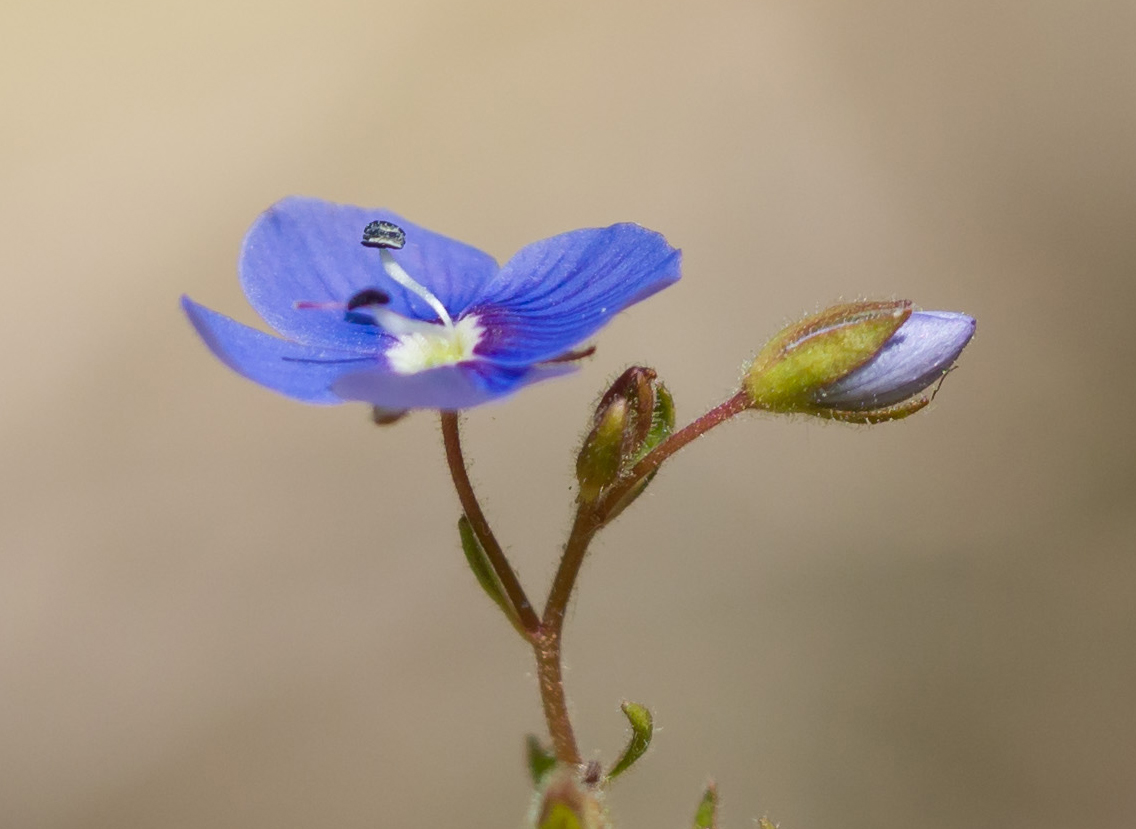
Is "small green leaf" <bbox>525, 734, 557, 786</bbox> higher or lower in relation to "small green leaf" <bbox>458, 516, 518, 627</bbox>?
lower

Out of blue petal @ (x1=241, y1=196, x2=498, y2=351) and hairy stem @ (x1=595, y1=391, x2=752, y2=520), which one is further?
blue petal @ (x1=241, y1=196, x2=498, y2=351)

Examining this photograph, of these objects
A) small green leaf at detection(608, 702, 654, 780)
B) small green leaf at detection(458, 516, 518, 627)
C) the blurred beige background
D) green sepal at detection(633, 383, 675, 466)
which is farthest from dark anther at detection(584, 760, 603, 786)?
the blurred beige background

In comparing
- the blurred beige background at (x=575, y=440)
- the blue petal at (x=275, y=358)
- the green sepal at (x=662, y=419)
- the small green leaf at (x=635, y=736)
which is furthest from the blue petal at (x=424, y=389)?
the blurred beige background at (x=575, y=440)

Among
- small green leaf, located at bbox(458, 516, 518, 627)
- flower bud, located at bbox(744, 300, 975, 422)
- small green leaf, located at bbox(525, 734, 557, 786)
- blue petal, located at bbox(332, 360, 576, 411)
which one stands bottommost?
small green leaf, located at bbox(525, 734, 557, 786)

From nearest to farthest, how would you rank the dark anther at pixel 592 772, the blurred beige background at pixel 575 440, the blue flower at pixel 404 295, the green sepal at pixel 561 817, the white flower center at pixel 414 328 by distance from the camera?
the green sepal at pixel 561 817
the dark anther at pixel 592 772
the blue flower at pixel 404 295
the white flower center at pixel 414 328
the blurred beige background at pixel 575 440

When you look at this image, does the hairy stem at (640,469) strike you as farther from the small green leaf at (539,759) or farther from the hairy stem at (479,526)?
the small green leaf at (539,759)

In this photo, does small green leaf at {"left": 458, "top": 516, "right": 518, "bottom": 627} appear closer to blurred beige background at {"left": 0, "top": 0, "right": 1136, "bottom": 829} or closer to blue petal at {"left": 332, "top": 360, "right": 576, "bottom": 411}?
blue petal at {"left": 332, "top": 360, "right": 576, "bottom": 411}

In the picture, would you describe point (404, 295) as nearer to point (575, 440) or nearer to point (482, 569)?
point (482, 569)
